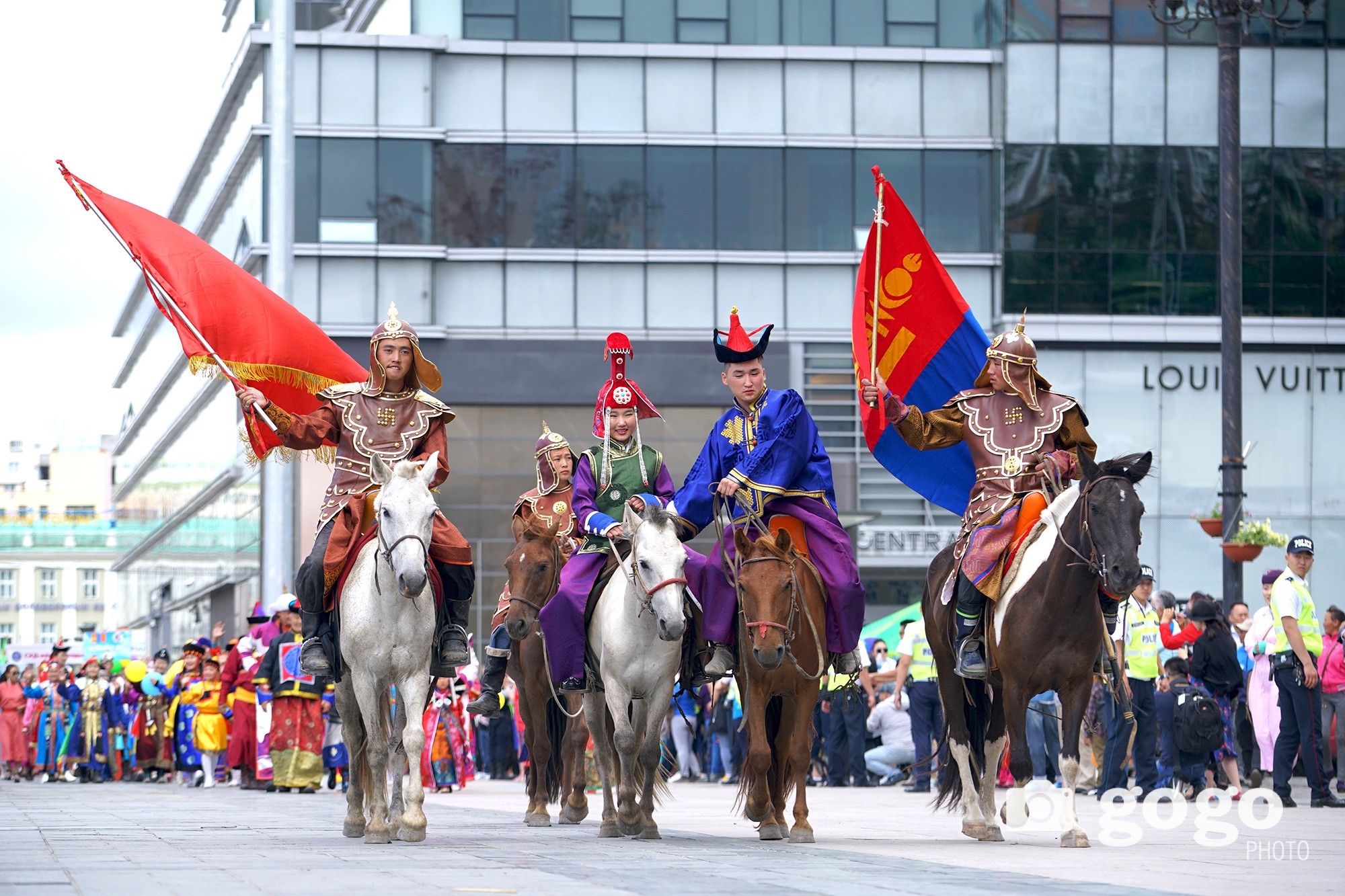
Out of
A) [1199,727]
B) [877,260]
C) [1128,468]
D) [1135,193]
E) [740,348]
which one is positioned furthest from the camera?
[1135,193]

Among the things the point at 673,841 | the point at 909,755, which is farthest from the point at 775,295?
the point at 673,841

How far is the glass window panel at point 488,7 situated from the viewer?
4203 centimetres

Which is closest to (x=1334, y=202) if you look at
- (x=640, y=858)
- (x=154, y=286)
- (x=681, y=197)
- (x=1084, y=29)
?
(x=1084, y=29)

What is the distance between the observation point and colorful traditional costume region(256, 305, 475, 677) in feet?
39.4

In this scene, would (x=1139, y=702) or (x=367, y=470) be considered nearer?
(x=367, y=470)

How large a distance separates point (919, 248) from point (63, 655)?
25071 millimetres

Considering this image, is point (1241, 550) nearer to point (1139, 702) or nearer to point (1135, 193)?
point (1139, 702)

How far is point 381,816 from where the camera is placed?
38.1 ft

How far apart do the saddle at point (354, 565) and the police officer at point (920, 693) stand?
416 inches

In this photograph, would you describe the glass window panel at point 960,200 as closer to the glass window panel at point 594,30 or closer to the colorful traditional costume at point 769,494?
the glass window panel at point 594,30

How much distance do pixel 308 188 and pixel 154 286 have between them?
2825cm

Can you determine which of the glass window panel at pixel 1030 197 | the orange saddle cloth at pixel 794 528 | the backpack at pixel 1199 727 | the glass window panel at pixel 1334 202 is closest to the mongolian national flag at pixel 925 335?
the orange saddle cloth at pixel 794 528

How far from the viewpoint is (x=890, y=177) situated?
138 feet

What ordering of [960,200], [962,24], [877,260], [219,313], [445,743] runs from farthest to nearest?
1. [962,24]
2. [960,200]
3. [445,743]
4. [877,260]
5. [219,313]
